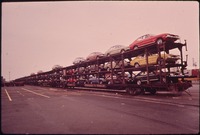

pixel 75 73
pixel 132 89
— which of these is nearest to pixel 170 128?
pixel 132 89

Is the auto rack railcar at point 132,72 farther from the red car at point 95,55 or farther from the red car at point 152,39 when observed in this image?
the red car at point 95,55

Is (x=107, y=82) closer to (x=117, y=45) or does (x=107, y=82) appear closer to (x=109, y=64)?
(x=109, y=64)

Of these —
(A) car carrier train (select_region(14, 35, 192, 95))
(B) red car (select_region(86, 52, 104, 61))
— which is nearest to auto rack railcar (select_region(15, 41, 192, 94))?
(A) car carrier train (select_region(14, 35, 192, 95))

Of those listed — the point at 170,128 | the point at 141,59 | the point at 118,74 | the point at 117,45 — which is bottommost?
the point at 170,128

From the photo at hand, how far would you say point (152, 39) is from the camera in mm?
14430

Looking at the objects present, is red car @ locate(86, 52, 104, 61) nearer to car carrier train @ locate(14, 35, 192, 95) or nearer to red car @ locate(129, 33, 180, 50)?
car carrier train @ locate(14, 35, 192, 95)

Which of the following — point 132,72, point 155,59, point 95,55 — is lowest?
point 132,72

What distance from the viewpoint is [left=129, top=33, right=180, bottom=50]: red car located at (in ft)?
43.9

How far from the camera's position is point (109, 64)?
65.2ft

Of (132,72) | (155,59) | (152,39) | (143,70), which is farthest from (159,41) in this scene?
(132,72)

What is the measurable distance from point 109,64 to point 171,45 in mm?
6971

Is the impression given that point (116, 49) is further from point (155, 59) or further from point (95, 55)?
point (155, 59)

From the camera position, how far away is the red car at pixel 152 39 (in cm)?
1337

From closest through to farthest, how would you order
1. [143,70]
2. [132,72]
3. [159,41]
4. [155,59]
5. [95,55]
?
[159,41] → [155,59] → [143,70] → [132,72] → [95,55]
